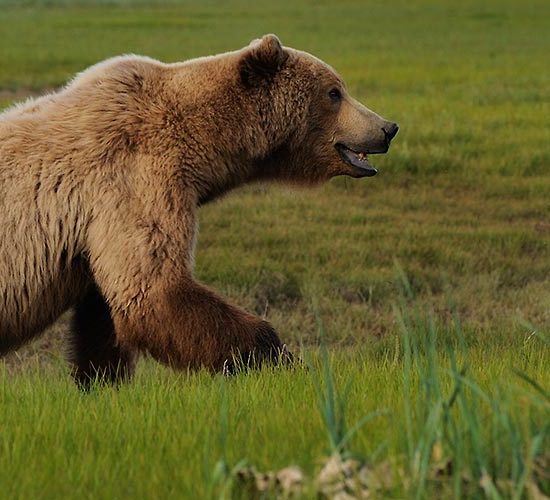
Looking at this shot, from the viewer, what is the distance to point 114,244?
4891 mm

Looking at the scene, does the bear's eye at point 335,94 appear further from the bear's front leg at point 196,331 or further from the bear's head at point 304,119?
the bear's front leg at point 196,331

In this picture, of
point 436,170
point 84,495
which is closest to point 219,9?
point 436,170

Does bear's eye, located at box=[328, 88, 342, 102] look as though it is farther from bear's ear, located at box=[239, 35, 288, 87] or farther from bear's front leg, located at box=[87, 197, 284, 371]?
bear's front leg, located at box=[87, 197, 284, 371]

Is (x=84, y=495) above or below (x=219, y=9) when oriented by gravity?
above

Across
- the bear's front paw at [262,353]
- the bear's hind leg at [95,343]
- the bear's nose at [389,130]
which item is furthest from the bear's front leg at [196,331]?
the bear's nose at [389,130]

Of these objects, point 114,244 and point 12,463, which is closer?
point 12,463

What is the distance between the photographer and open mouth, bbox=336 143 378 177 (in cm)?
578

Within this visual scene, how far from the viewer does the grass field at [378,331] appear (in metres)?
2.75

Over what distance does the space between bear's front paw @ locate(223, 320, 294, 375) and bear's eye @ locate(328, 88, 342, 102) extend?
131 cm

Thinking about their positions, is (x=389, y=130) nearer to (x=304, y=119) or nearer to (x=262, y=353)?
(x=304, y=119)

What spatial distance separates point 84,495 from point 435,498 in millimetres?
832

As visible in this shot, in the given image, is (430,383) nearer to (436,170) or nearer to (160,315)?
(160,315)

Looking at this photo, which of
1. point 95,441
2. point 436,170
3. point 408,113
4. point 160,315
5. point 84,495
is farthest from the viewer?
point 408,113

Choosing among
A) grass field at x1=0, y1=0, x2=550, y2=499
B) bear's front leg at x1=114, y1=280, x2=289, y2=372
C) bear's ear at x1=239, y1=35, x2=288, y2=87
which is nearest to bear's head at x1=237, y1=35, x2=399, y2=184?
bear's ear at x1=239, y1=35, x2=288, y2=87
